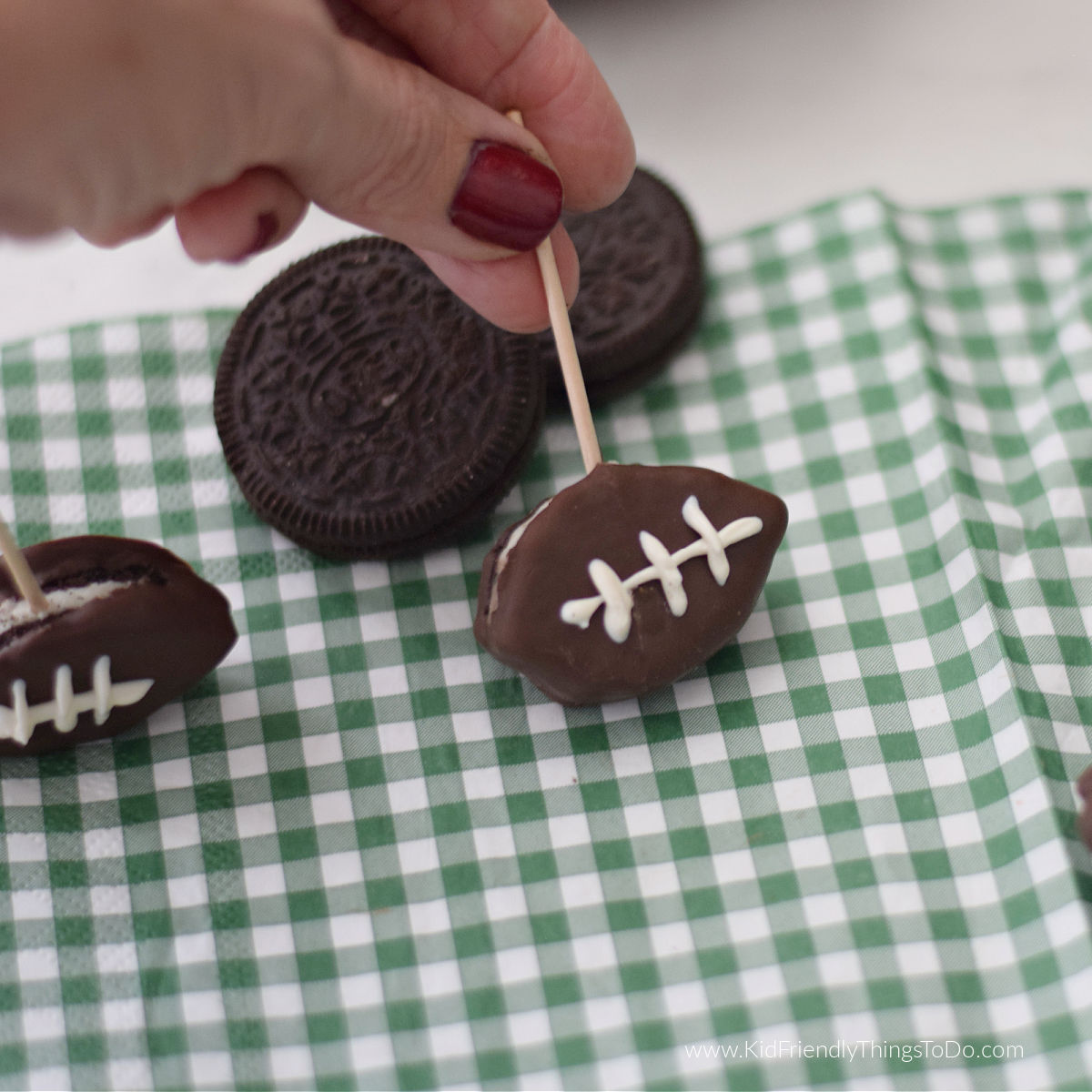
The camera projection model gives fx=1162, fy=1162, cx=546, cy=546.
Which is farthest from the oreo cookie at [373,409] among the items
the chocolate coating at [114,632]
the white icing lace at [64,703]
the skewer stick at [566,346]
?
the white icing lace at [64,703]

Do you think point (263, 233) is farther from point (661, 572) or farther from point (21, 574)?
point (661, 572)

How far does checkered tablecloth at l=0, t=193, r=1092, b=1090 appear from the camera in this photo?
129 cm

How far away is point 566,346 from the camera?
56.2 inches

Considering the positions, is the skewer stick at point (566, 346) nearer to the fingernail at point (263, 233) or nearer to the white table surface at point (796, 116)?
the fingernail at point (263, 233)

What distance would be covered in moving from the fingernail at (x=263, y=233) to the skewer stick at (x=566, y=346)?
332 millimetres

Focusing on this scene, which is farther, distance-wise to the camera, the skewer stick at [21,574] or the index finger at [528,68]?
the index finger at [528,68]

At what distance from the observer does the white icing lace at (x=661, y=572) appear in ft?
4.32

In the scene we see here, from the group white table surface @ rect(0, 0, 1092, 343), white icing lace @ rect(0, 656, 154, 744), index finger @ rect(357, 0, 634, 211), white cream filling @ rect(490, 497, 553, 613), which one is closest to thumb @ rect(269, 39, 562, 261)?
index finger @ rect(357, 0, 634, 211)

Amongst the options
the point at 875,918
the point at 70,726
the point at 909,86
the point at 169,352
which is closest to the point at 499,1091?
the point at 875,918

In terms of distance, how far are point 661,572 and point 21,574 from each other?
0.71 meters

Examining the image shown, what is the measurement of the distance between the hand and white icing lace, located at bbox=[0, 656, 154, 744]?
19.3 inches

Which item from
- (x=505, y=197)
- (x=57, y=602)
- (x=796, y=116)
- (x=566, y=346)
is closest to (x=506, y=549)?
(x=566, y=346)

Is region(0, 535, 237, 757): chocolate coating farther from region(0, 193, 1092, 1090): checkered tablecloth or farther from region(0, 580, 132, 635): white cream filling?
region(0, 193, 1092, 1090): checkered tablecloth

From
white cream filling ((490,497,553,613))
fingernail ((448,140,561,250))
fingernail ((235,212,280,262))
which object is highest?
fingernail ((448,140,561,250))
